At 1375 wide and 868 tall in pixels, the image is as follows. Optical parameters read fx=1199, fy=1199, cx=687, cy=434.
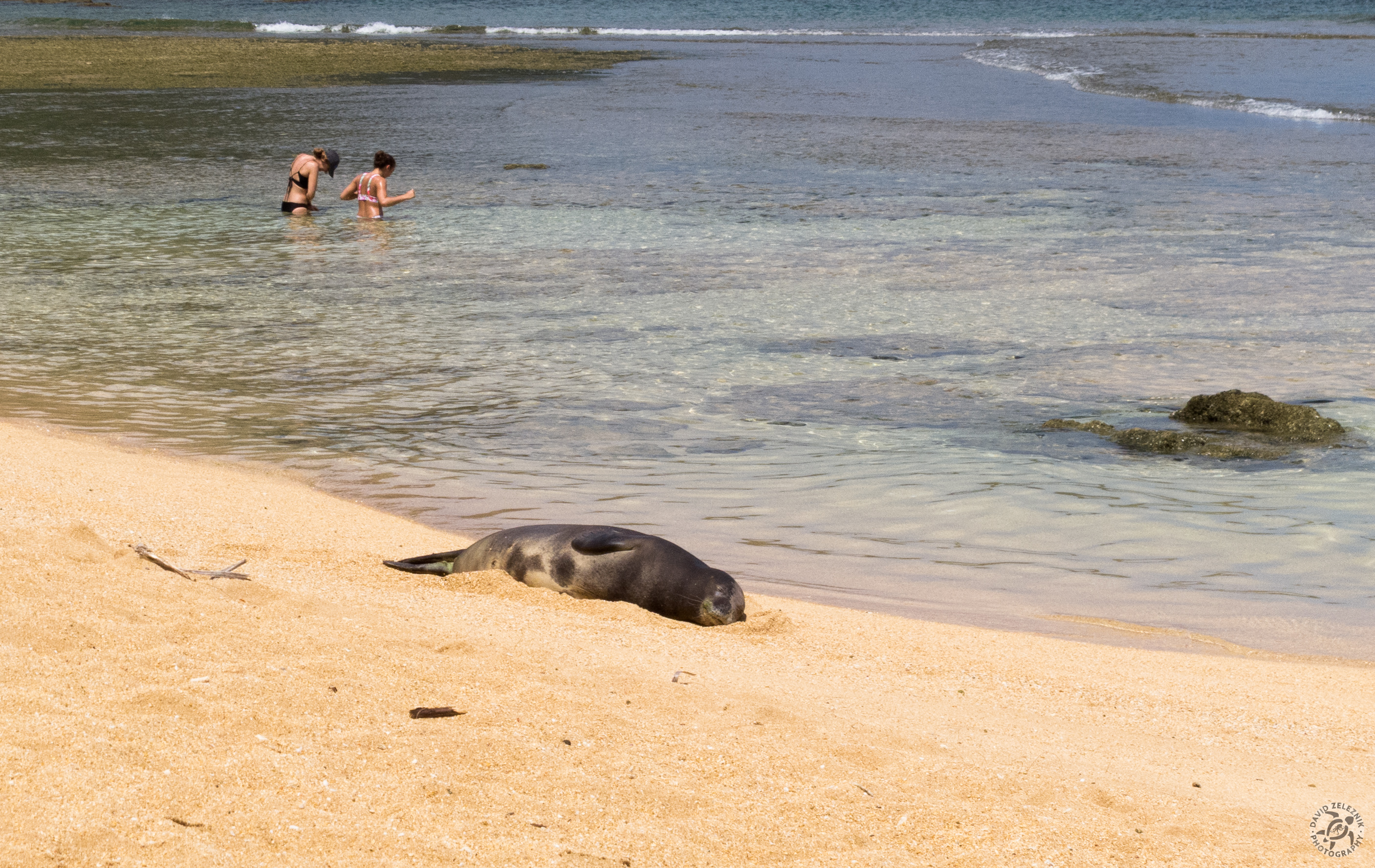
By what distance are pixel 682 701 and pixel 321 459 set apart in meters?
4.11

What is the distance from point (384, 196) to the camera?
1542 centimetres

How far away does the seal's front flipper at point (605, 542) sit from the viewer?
516 cm

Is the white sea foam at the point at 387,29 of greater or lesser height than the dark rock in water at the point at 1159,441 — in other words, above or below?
above

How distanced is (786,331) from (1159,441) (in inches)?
150

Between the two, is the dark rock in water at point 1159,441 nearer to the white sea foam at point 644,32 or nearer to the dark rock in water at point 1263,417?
the dark rock in water at point 1263,417

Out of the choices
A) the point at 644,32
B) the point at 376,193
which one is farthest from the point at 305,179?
the point at 644,32

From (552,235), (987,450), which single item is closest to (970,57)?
(552,235)

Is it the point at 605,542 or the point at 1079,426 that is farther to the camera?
the point at 1079,426

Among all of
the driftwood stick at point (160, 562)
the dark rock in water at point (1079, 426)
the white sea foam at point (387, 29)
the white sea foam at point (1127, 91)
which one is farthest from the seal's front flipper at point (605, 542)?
the white sea foam at point (387, 29)

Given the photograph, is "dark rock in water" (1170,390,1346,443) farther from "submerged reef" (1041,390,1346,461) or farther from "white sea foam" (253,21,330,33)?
"white sea foam" (253,21,330,33)

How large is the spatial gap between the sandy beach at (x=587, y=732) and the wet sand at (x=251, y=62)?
31.3 m

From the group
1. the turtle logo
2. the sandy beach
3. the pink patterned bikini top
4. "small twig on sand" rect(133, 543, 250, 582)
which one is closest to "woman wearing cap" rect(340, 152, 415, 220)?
the pink patterned bikini top

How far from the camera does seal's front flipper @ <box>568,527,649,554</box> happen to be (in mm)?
5160

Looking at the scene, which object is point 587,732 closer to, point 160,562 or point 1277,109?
point 160,562
